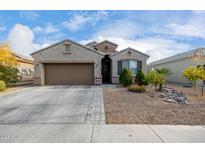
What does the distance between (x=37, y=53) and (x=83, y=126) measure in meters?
15.8

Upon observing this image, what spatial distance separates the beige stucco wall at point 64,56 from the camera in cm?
1992

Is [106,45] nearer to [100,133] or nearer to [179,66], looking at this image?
[179,66]

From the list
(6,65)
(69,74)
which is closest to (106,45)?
(69,74)

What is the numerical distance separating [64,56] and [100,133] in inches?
614

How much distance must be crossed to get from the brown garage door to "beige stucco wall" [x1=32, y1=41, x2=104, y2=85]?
1.78 feet

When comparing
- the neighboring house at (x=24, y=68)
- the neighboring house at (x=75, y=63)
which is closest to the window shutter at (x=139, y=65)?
the neighboring house at (x=75, y=63)

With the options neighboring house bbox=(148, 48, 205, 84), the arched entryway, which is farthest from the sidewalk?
neighboring house bbox=(148, 48, 205, 84)

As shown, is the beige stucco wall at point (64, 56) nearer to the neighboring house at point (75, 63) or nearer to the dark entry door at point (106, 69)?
the neighboring house at point (75, 63)

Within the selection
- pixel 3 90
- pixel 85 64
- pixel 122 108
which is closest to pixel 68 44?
pixel 85 64

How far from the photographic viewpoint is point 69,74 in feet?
66.4

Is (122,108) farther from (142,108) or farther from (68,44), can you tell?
(68,44)

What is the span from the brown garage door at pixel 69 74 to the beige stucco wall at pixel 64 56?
0.54 metres

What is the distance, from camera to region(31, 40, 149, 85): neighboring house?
65.4 ft

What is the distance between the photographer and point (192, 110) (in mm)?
8273
